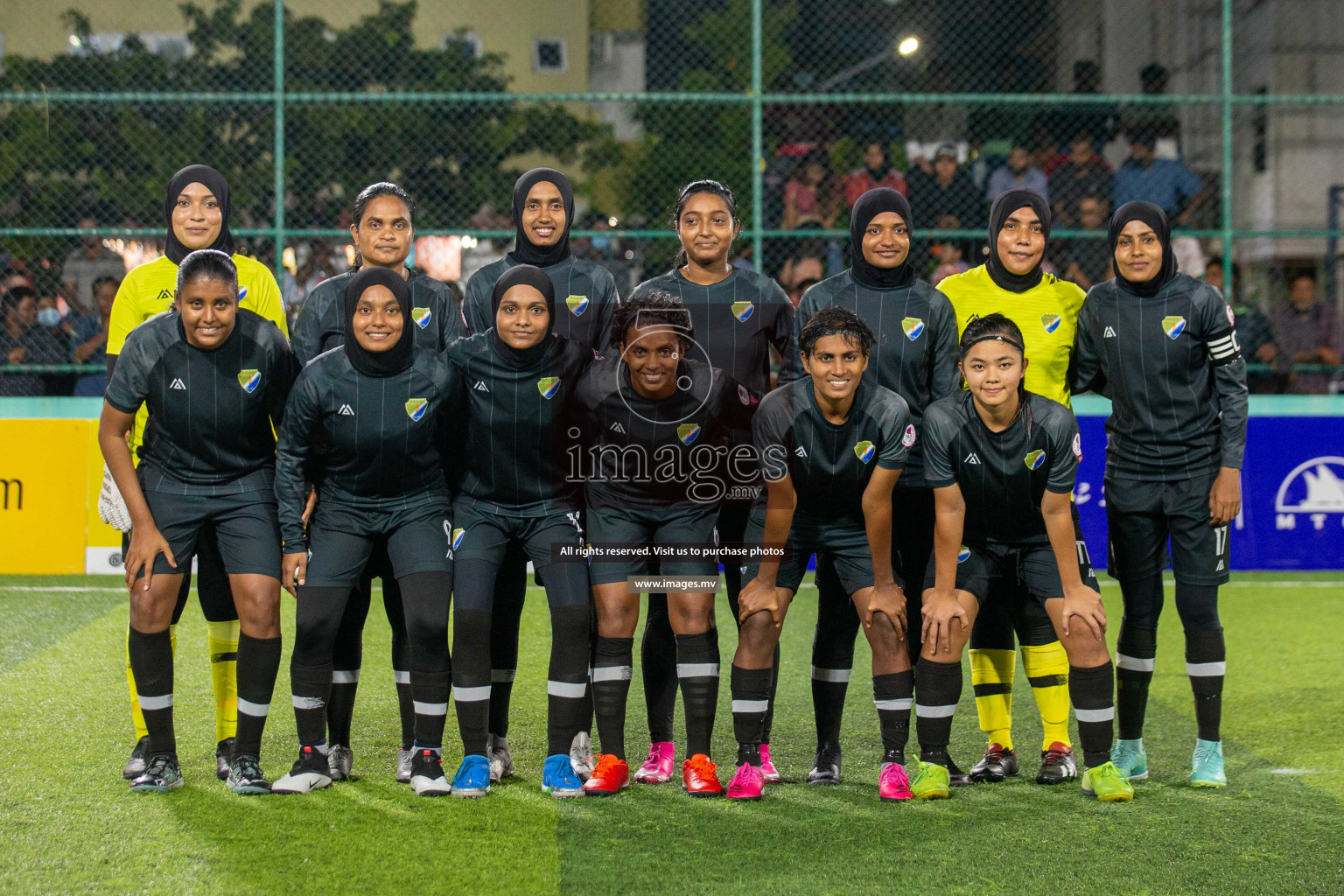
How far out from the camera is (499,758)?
476 cm

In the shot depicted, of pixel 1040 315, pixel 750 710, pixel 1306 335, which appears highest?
pixel 1306 335

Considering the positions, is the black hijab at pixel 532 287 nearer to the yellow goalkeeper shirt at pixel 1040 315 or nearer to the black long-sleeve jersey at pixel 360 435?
the black long-sleeve jersey at pixel 360 435

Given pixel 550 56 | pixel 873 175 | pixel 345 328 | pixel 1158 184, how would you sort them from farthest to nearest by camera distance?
1. pixel 550 56
2. pixel 873 175
3. pixel 1158 184
4. pixel 345 328

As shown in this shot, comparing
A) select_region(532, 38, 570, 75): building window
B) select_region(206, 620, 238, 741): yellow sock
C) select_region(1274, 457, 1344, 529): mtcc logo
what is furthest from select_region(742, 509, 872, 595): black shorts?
select_region(532, 38, 570, 75): building window

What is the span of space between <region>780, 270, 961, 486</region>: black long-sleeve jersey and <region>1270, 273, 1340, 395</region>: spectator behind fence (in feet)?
20.9

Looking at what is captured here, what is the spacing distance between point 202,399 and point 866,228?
2.35 meters

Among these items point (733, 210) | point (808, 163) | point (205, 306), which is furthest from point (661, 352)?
point (808, 163)

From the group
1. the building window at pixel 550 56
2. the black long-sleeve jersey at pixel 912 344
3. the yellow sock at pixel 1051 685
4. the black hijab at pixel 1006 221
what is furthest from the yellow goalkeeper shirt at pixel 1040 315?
the building window at pixel 550 56

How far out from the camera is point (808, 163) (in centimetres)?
1077

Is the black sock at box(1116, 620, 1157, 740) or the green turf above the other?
the black sock at box(1116, 620, 1157, 740)

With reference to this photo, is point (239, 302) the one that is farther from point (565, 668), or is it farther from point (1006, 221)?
point (1006, 221)

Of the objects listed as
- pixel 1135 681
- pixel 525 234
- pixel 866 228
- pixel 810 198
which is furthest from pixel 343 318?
pixel 810 198

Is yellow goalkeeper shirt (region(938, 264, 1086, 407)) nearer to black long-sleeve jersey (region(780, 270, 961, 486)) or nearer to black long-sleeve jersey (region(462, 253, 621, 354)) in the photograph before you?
black long-sleeve jersey (region(780, 270, 961, 486))

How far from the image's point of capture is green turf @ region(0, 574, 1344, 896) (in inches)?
146
